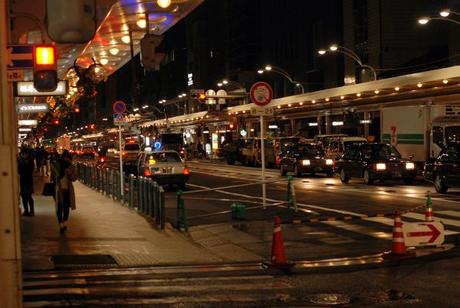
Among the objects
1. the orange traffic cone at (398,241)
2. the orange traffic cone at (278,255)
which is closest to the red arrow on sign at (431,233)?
the orange traffic cone at (398,241)

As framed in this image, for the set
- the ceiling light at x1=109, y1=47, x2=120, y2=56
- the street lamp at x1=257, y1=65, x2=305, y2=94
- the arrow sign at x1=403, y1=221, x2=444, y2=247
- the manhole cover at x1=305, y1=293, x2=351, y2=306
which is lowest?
the manhole cover at x1=305, y1=293, x2=351, y2=306

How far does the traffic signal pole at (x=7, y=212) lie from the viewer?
448 centimetres

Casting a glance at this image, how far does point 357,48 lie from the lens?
60406mm

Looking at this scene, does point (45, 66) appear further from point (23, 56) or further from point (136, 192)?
point (136, 192)

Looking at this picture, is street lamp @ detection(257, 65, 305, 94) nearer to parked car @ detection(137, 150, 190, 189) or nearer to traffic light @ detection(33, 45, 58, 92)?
parked car @ detection(137, 150, 190, 189)

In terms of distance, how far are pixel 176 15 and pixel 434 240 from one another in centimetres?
830

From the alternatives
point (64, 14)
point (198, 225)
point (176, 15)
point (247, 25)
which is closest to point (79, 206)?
point (198, 225)

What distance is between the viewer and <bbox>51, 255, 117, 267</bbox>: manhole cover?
11375 mm

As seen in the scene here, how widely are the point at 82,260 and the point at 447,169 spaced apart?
15.0 metres

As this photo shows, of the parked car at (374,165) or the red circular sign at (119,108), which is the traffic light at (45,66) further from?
the parked car at (374,165)

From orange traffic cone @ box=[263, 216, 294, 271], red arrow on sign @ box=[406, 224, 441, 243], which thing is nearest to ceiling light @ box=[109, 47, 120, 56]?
orange traffic cone @ box=[263, 216, 294, 271]

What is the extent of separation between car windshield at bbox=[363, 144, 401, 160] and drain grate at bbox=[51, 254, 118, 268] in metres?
19.3

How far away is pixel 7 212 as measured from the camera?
14.7 ft

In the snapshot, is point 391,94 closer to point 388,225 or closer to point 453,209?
point 453,209
